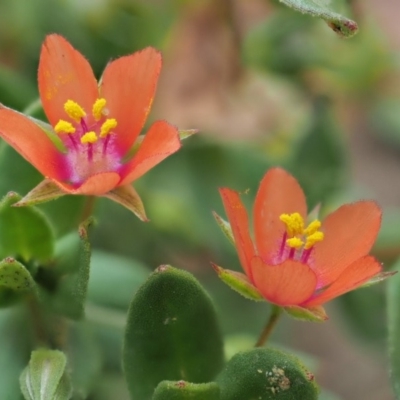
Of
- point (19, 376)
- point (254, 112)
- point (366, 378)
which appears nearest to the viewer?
point (19, 376)

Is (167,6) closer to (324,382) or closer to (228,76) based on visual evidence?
(228,76)

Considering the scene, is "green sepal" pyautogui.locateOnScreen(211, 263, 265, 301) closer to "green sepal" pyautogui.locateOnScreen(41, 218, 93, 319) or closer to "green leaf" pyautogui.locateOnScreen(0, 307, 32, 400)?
"green sepal" pyautogui.locateOnScreen(41, 218, 93, 319)

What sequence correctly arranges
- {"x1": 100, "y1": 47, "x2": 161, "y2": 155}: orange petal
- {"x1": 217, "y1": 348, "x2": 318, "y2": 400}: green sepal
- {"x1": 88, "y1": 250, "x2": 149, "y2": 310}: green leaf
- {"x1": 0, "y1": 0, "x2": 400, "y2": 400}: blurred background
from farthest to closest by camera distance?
{"x1": 0, "y1": 0, "x2": 400, "y2": 400}: blurred background
{"x1": 88, "y1": 250, "x2": 149, "y2": 310}: green leaf
{"x1": 100, "y1": 47, "x2": 161, "y2": 155}: orange petal
{"x1": 217, "y1": 348, "x2": 318, "y2": 400}: green sepal

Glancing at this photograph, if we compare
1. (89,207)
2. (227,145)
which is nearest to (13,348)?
(89,207)

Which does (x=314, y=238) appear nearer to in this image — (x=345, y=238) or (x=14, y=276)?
(x=345, y=238)

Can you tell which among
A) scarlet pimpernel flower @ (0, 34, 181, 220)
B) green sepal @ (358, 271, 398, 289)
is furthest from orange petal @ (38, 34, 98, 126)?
green sepal @ (358, 271, 398, 289)

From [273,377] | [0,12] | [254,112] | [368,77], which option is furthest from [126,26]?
[273,377]
